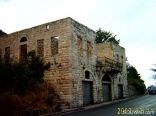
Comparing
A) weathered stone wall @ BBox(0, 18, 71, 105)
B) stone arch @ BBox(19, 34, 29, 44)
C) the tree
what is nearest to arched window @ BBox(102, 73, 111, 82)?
weathered stone wall @ BBox(0, 18, 71, 105)

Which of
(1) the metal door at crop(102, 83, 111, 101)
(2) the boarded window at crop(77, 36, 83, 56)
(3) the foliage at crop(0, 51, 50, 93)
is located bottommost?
(1) the metal door at crop(102, 83, 111, 101)

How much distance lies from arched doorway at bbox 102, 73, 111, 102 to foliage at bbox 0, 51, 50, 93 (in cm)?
1235

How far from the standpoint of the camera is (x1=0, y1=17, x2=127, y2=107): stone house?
82.0 ft

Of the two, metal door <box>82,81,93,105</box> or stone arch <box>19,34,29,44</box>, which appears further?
stone arch <box>19,34,29,44</box>

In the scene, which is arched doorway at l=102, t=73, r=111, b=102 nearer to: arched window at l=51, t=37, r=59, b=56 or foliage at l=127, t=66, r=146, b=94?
arched window at l=51, t=37, r=59, b=56

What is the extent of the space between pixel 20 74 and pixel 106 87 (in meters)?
15.9

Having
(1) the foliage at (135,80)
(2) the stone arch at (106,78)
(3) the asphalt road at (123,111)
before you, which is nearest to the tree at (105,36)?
(1) the foliage at (135,80)

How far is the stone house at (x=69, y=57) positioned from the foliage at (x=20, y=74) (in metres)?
2.26

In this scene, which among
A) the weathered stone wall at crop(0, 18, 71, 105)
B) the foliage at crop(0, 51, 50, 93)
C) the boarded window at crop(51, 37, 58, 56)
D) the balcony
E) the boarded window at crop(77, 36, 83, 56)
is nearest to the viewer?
the foliage at crop(0, 51, 50, 93)

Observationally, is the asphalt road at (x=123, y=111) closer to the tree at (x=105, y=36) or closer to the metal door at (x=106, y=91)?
the metal door at (x=106, y=91)

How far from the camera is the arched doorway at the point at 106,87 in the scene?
31150mm

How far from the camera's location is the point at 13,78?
17719 millimetres

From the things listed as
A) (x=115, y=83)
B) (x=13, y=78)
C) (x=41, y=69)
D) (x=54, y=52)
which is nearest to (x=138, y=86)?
(x=115, y=83)

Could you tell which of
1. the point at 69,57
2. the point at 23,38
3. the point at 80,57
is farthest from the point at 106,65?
the point at 23,38
